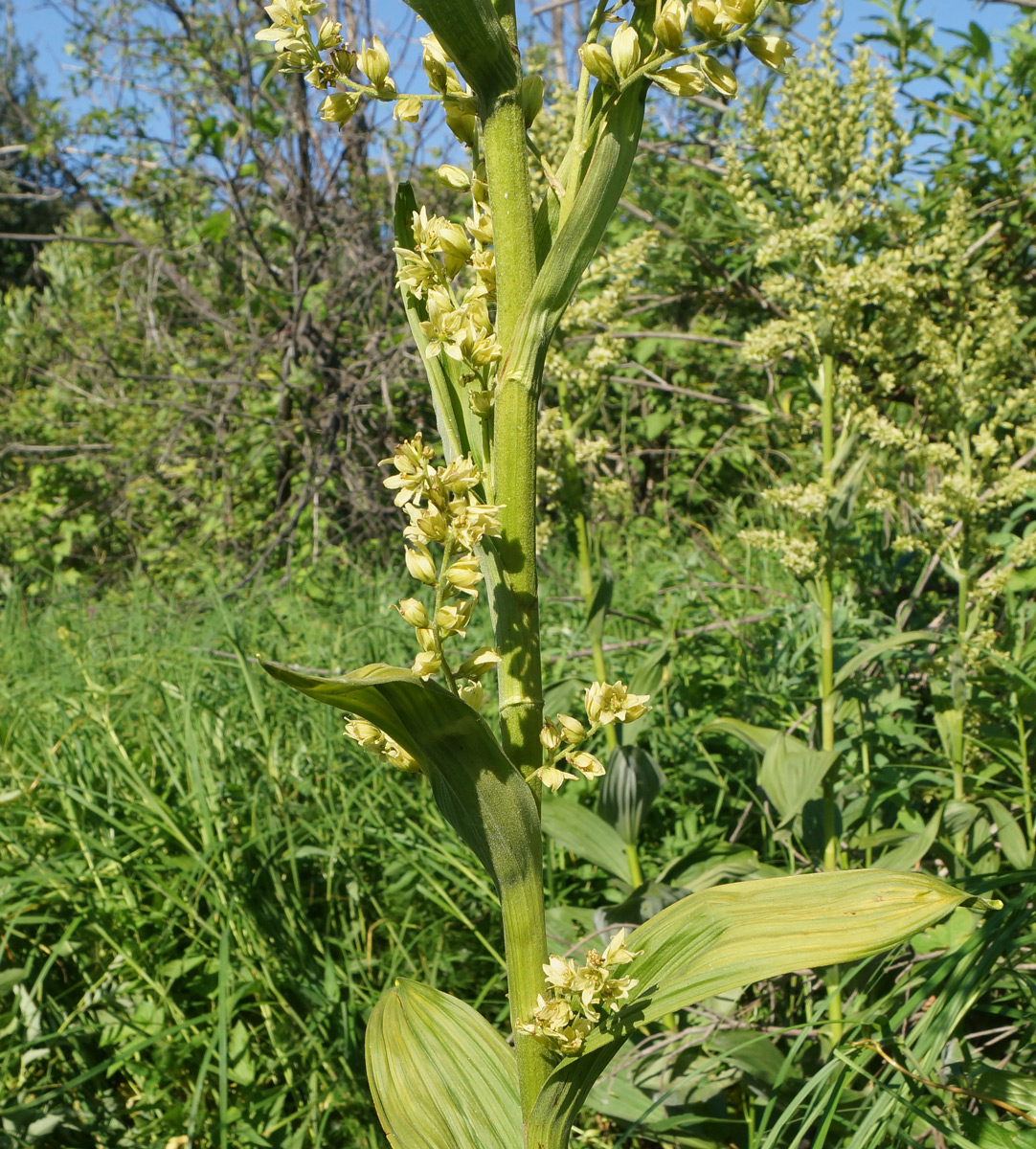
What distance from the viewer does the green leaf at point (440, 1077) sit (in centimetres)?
120

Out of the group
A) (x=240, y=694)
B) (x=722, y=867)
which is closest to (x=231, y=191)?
(x=240, y=694)

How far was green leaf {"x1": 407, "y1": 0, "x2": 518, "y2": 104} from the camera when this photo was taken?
0.97 metres

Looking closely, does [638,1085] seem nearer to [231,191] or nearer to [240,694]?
[240,694]

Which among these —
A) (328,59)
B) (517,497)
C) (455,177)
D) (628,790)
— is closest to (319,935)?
(628,790)

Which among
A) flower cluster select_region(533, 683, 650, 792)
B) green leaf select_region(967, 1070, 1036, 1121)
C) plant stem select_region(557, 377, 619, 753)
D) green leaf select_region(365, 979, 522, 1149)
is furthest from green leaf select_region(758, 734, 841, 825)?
flower cluster select_region(533, 683, 650, 792)

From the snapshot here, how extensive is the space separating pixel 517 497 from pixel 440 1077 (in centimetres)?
79

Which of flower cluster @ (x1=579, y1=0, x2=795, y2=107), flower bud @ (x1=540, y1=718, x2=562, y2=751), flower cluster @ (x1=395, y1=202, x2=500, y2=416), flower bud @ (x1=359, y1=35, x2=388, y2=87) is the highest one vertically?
flower bud @ (x1=359, y1=35, x2=388, y2=87)

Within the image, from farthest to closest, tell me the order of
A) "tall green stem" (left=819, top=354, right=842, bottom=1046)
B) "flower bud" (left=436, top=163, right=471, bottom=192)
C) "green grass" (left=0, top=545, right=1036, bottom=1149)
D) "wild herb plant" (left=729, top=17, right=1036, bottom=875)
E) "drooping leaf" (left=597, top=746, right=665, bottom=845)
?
"wild herb plant" (left=729, top=17, right=1036, bottom=875), "drooping leaf" (left=597, top=746, right=665, bottom=845), "tall green stem" (left=819, top=354, right=842, bottom=1046), "green grass" (left=0, top=545, right=1036, bottom=1149), "flower bud" (left=436, top=163, right=471, bottom=192)

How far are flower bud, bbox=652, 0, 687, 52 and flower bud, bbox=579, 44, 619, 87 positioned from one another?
2.2 inches

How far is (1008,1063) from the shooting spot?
169 centimetres

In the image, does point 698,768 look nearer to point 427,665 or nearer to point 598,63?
point 427,665

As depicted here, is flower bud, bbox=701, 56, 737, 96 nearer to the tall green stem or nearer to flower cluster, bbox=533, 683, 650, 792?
flower cluster, bbox=533, 683, 650, 792

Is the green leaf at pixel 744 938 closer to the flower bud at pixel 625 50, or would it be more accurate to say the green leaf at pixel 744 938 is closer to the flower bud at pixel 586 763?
the flower bud at pixel 586 763

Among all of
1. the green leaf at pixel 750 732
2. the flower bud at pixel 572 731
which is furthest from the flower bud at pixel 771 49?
the green leaf at pixel 750 732
